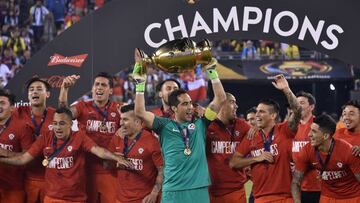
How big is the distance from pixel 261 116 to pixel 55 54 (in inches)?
114

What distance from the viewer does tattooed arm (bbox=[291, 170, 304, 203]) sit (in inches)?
358

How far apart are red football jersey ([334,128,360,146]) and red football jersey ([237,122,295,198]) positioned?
0.78 m

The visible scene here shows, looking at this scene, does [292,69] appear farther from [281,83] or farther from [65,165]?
[281,83]

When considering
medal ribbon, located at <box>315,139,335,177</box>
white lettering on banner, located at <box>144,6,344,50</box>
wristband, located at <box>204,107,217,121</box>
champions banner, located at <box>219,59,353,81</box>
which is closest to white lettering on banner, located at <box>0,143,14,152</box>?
white lettering on banner, located at <box>144,6,344,50</box>

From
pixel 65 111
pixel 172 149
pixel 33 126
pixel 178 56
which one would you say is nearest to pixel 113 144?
pixel 65 111

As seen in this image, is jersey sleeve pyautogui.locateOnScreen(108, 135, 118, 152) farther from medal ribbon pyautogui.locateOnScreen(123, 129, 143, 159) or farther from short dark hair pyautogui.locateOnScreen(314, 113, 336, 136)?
short dark hair pyautogui.locateOnScreen(314, 113, 336, 136)

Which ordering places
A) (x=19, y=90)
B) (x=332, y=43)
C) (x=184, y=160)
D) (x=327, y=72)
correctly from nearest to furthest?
(x=184, y=160) < (x=332, y=43) < (x=19, y=90) < (x=327, y=72)

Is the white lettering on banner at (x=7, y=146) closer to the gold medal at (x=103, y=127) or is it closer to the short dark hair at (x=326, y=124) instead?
the gold medal at (x=103, y=127)

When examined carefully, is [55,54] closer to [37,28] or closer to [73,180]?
[73,180]

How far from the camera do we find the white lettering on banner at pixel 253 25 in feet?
33.0

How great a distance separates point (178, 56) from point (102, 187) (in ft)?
9.34

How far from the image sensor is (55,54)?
420 inches

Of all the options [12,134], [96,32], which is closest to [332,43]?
[96,32]

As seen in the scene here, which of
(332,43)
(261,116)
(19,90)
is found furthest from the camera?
(19,90)
